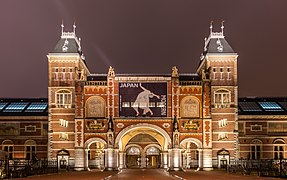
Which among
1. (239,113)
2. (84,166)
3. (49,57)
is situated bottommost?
(84,166)

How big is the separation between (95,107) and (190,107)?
46.4ft

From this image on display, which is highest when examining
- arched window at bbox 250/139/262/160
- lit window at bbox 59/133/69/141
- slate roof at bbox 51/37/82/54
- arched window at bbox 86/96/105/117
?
slate roof at bbox 51/37/82/54

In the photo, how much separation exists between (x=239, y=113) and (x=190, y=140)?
1129 centimetres

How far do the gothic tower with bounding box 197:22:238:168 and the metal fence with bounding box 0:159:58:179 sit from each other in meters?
22.8

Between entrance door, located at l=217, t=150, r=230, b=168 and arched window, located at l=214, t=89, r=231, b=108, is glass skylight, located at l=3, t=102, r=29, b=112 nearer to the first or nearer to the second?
arched window, located at l=214, t=89, r=231, b=108

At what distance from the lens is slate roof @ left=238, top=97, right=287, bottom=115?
286 feet

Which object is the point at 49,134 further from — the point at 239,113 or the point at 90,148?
the point at 239,113

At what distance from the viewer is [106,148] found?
266 feet

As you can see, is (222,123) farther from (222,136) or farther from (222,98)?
(222,98)

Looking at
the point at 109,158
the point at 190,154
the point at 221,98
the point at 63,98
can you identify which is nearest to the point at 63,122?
the point at 63,98

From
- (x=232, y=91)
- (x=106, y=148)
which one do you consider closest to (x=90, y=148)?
(x=106, y=148)

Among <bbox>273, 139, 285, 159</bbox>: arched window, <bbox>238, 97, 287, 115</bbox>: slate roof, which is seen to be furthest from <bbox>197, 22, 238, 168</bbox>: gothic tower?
<bbox>273, 139, 285, 159</bbox>: arched window

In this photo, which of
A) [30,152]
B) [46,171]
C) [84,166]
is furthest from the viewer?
[30,152]

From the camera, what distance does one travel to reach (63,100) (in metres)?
81.8
